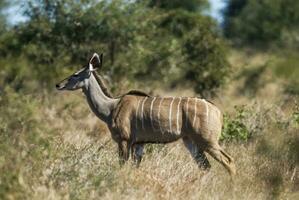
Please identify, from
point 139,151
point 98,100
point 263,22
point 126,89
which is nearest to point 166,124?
point 139,151

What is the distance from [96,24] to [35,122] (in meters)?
12.1

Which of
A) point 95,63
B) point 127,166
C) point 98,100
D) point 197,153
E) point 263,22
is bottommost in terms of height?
point 263,22

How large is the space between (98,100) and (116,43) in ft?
30.2

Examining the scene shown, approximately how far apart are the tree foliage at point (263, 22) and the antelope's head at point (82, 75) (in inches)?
1103

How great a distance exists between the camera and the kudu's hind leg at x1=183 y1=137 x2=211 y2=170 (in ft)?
38.8

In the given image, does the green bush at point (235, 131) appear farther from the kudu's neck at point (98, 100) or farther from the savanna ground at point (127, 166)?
the kudu's neck at point (98, 100)

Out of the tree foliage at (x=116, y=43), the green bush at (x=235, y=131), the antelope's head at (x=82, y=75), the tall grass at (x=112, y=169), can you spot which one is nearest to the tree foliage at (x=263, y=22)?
the tree foliage at (x=116, y=43)

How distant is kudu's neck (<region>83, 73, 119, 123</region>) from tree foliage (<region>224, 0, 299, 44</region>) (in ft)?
92.5

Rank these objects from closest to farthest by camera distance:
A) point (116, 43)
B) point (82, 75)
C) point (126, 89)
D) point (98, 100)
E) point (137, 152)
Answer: point (137, 152), point (98, 100), point (82, 75), point (126, 89), point (116, 43)

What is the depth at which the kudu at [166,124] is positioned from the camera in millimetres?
11758

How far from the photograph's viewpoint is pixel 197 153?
11969 mm

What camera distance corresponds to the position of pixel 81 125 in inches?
653

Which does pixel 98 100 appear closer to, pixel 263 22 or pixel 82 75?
pixel 82 75

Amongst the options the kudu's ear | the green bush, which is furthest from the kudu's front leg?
the green bush
